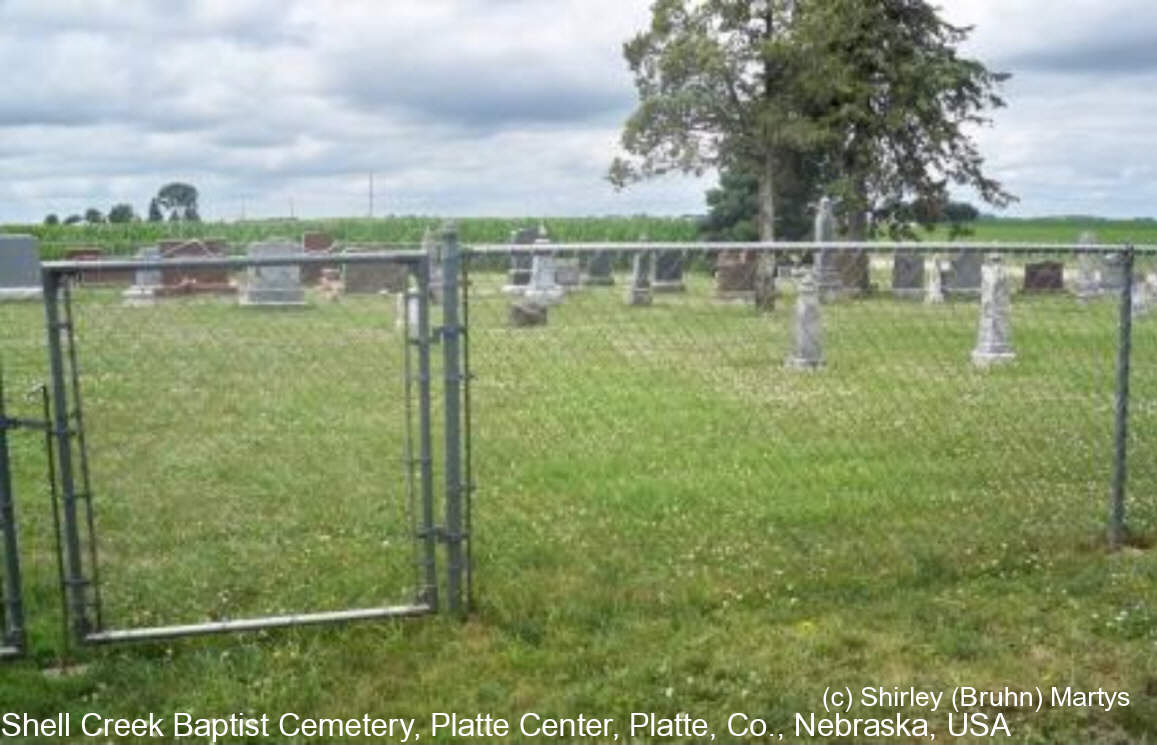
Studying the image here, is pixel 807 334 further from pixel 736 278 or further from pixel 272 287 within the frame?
pixel 272 287

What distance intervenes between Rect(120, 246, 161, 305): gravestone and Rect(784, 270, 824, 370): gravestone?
302 inches

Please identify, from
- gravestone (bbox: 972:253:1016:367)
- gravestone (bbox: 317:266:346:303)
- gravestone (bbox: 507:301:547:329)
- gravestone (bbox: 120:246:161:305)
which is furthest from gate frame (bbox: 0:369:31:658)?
gravestone (bbox: 317:266:346:303)

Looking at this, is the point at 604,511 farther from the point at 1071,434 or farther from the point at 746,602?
the point at 1071,434

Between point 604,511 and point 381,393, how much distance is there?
515 centimetres

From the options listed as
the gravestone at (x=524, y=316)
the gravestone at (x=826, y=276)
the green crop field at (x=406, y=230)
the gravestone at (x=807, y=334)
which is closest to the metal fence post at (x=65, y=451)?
the gravestone at (x=826, y=276)

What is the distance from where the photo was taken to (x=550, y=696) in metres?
5.08

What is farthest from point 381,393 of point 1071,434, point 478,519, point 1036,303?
point 1036,303

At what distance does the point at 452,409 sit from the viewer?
5926 millimetres

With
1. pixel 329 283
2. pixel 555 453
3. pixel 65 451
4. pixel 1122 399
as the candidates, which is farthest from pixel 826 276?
pixel 329 283

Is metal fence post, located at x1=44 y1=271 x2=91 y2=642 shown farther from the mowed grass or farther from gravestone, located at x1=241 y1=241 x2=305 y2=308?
gravestone, located at x1=241 y1=241 x2=305 y2=308

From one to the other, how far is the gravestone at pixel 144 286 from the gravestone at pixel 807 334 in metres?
7.68

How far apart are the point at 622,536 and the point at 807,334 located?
922cm

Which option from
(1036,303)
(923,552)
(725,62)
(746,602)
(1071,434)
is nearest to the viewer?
(746,602)

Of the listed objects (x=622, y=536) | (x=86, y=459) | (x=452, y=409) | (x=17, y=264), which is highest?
(x=17, y=264)
